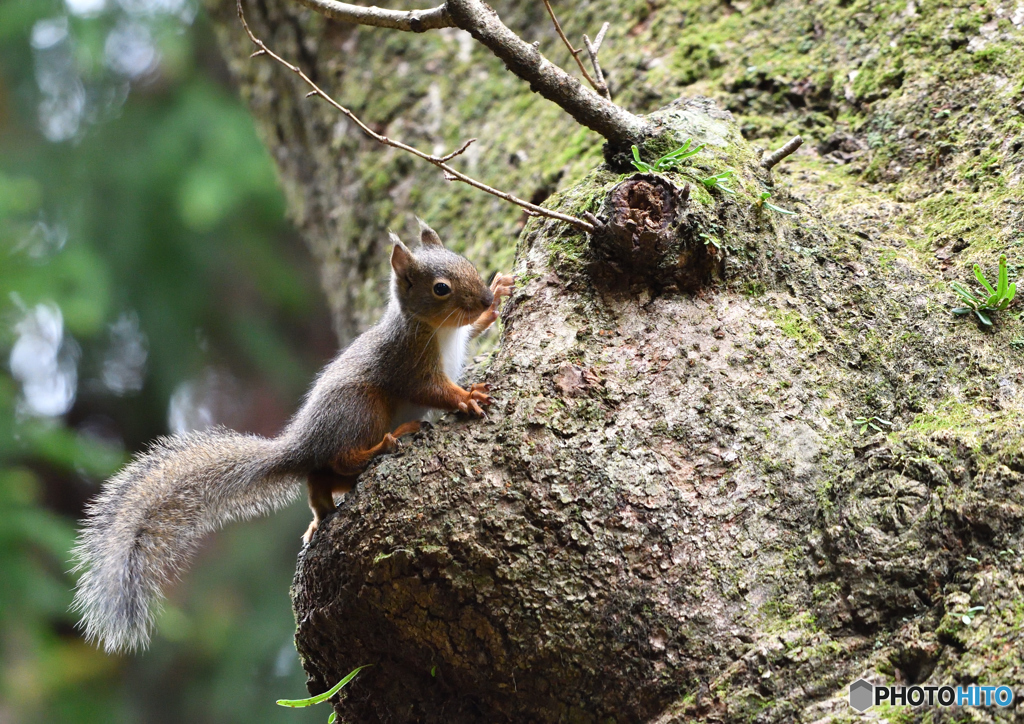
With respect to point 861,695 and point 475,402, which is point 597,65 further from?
point 861,695

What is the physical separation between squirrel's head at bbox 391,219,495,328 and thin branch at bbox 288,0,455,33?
2.55 feet

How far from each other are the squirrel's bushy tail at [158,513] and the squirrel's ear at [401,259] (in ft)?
2.20

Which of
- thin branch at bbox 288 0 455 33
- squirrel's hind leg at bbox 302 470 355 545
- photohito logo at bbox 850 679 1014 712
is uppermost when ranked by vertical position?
thin branch at bbox 288 0 455 33

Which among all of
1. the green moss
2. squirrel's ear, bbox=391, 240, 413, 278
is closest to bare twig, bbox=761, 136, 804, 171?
the green moss

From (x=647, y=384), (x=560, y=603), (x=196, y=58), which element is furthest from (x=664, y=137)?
(x=196, y=58)

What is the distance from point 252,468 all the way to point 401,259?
2.60ft

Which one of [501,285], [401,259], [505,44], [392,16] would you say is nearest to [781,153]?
[505,44]

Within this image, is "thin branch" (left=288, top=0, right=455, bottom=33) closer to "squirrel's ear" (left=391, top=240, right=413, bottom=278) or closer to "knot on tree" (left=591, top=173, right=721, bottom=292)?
"knot on tree" (left=591, top=173, right=721, bottom=292)

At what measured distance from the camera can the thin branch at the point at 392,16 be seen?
1913 millimetres

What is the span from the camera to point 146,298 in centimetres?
637

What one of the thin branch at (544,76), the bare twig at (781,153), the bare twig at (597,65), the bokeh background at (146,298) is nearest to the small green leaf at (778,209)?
the bare twig at (781,153)

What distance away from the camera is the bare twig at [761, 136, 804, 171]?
2158 millimetres

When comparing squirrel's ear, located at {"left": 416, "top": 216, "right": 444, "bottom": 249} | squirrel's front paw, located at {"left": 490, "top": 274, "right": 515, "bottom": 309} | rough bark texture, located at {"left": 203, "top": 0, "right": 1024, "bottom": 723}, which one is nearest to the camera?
rough bark texture, located at {"left": 203, "top": 0, "right": 1024, "bottom": 723}

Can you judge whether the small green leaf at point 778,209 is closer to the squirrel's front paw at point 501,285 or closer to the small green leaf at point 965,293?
the small green leaf at point 965,293
